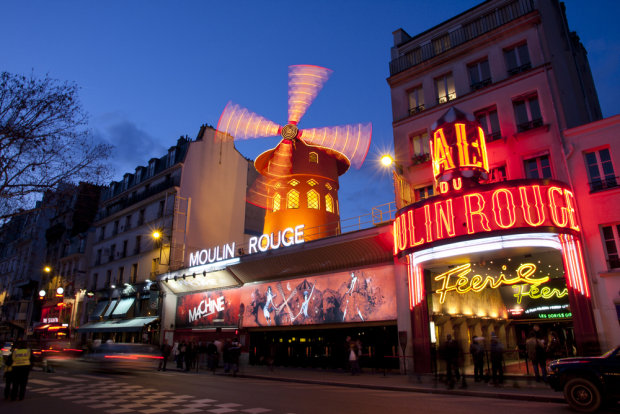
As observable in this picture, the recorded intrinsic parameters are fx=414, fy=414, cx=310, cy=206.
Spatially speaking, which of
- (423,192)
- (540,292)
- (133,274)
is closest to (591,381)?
(423,192)

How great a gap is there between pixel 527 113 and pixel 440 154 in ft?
12.6

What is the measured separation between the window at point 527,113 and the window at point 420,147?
3.45m

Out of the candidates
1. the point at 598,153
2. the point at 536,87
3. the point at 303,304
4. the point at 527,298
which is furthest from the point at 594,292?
the point at 303,304

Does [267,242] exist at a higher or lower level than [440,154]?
lower

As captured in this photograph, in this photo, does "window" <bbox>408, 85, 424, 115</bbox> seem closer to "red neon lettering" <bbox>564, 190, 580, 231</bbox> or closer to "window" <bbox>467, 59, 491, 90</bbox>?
"window" <bbox>467, 59, 491, 90</bbox>

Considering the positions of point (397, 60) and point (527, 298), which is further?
point (527, 298)

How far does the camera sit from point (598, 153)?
1326 cm

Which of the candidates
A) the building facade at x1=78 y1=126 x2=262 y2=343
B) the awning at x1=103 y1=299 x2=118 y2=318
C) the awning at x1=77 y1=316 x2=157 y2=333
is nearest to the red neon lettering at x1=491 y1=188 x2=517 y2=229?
the building facade at x1=78 y1=126 x2=262 y2=343

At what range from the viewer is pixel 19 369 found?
914 centimetres

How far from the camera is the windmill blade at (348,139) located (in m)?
24.3

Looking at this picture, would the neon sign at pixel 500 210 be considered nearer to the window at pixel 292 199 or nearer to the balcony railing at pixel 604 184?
the balcony railing at pixel 604 184

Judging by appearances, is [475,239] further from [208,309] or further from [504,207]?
[208,309]

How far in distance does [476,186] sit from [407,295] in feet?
17.6

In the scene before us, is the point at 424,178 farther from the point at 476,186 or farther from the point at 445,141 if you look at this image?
the point at 476,186
